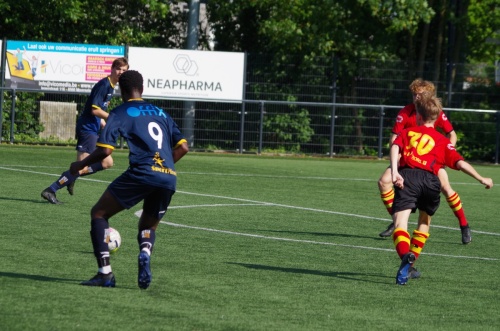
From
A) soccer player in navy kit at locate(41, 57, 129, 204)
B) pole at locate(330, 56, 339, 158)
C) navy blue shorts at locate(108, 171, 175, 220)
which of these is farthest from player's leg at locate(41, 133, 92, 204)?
pole at locate(330, 56, 339, 158)

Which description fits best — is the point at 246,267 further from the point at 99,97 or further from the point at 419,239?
the point at 99,97

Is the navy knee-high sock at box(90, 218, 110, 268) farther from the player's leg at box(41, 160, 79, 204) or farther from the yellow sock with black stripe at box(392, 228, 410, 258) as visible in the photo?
the player's leg at box(41, 160, 79, 204)

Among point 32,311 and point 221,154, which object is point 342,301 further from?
point 221,154

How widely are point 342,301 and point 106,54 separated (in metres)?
20.5

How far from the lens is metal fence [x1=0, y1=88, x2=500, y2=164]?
28.0 metres

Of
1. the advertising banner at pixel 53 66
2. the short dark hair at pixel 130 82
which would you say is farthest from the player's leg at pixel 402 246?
the advertising banner at pixel 53 66

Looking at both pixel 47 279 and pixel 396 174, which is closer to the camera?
pixel 47 279

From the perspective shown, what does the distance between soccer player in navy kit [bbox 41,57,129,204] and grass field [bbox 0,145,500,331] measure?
0.39m

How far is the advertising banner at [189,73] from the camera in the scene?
28.3 metres

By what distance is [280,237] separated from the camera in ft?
40.5

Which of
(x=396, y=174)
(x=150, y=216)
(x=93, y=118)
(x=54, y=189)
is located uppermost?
(x=93, y=118)

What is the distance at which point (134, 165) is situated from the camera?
8.21 meters

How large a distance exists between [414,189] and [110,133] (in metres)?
2.92

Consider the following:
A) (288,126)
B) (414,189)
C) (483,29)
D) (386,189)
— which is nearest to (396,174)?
(414,189)
